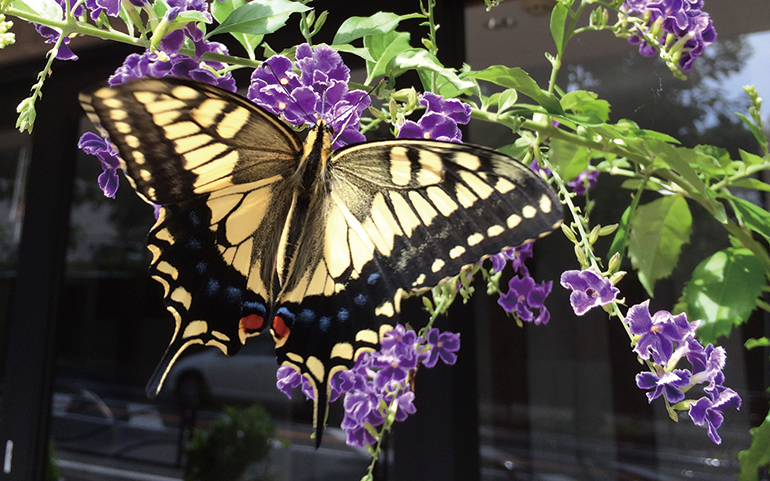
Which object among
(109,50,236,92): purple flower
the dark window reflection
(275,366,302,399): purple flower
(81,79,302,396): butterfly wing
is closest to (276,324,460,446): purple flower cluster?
(275,366,302,399): purple flower

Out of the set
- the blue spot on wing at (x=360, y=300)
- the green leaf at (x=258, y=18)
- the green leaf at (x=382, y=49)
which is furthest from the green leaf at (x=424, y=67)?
the blue spot on wing at (x=360, y=300)

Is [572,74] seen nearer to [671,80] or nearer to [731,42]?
[671,80]

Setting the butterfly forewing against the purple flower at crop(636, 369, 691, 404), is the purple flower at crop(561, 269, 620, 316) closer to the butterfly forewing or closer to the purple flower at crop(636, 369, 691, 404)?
the purple flower at crop(636, 369, 691, 404)

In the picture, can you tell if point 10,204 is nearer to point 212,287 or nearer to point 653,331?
point 212,287

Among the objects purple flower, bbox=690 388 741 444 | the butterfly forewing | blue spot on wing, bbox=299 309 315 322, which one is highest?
the butterfly forewing

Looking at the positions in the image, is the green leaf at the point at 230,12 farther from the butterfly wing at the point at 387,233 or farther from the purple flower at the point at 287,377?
the purple flower at the point at 287,377

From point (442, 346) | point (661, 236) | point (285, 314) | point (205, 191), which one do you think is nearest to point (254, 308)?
point (285, 314)
